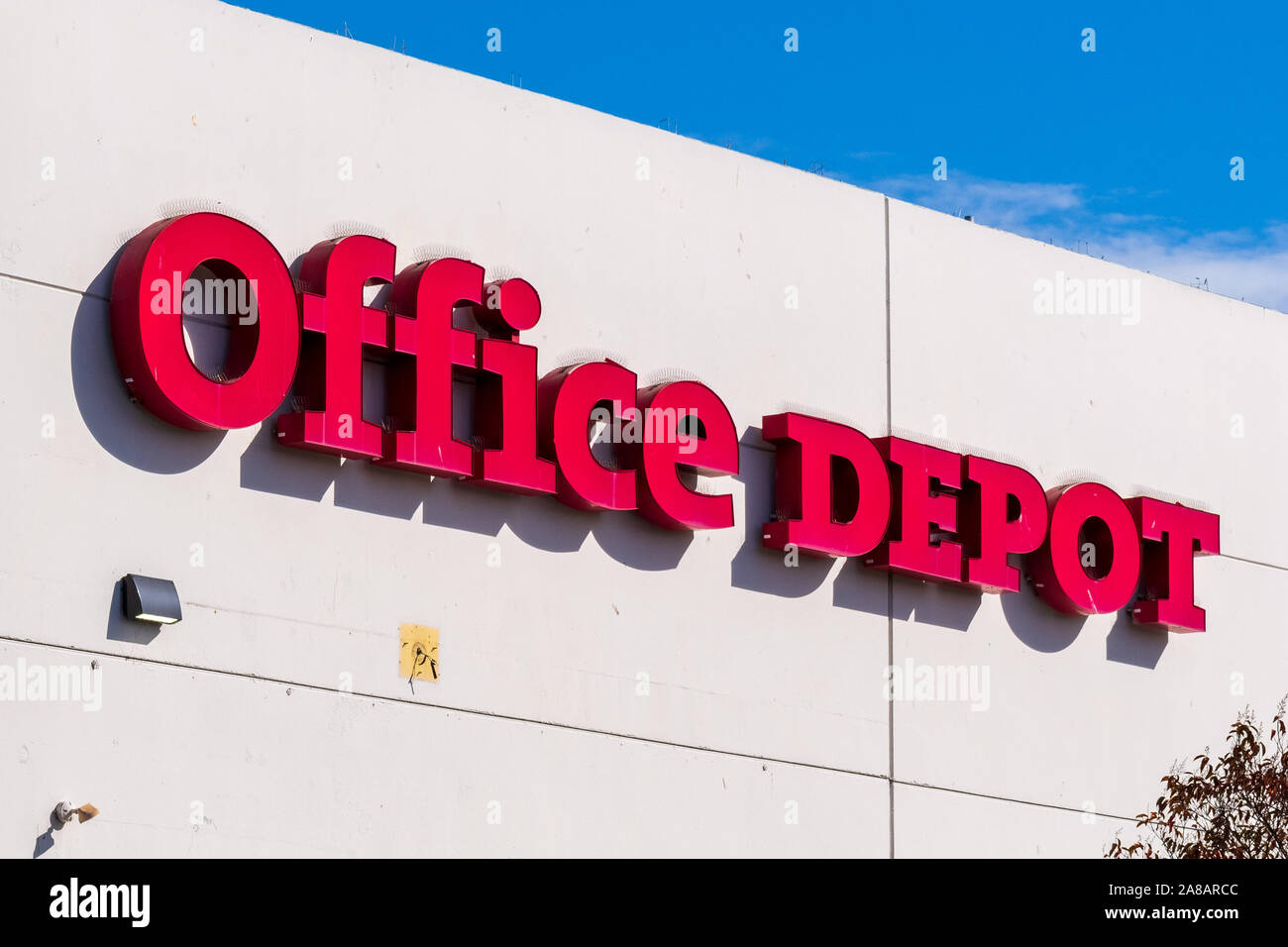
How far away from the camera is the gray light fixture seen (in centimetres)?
1577

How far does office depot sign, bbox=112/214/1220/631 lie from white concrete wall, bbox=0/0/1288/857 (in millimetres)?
326

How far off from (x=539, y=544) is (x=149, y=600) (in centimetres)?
392

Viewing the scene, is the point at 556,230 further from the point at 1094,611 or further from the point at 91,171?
the point at 1094,611

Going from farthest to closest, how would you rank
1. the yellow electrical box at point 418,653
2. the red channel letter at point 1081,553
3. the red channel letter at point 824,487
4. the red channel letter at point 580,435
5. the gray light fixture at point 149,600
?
1. the red channel letter at point 1081,553
2. the red channel letter at point 824,487
3. the red channel letter at point 580,435
4. the yellow electrical box at point 418,653
5. the gray light fixture at point 149,600

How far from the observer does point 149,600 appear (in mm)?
15805

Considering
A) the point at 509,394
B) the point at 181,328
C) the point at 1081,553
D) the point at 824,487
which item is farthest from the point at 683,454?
the point at 1081,553

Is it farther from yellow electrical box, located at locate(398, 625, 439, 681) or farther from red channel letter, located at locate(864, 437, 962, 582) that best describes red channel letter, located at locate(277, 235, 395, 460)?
red channel letter, located at locate(864, 437, 962, 582)

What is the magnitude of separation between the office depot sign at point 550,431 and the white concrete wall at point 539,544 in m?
0.33

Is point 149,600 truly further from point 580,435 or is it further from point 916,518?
point 916,518

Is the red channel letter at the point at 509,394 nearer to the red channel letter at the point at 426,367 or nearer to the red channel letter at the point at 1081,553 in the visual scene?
the red channel letter at the point at 426,367

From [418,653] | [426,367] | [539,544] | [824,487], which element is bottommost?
[418,653]

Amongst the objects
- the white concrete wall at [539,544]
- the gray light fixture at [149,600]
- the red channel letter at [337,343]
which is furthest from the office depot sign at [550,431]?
the gray light fixture at [149,600]

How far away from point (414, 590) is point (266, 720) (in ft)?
5.91

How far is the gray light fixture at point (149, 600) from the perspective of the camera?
15.8m
